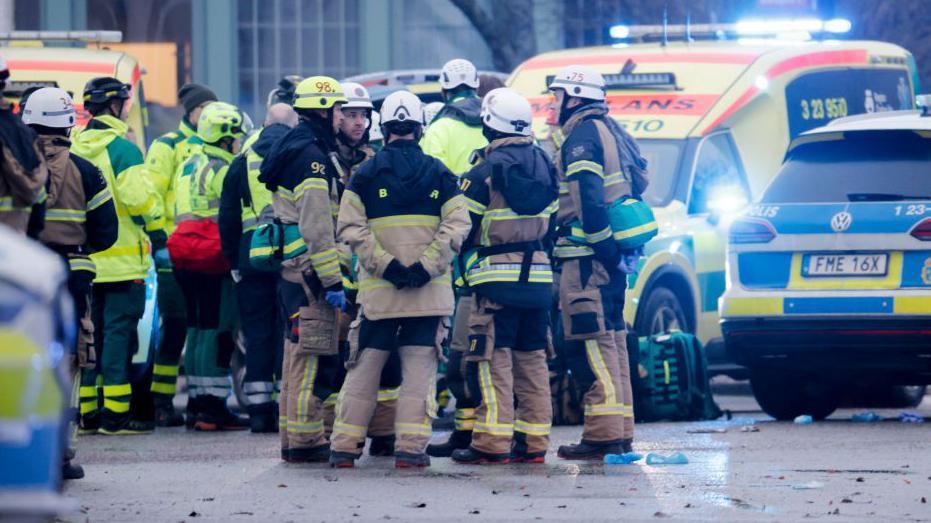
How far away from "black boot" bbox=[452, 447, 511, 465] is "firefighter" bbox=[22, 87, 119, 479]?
6.01ft

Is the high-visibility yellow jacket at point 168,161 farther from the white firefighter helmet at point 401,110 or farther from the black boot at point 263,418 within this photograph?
the white firefighter helmet at point 401,110

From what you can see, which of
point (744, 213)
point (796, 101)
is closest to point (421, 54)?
point (796, 101)

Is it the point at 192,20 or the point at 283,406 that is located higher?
the point at 192,20

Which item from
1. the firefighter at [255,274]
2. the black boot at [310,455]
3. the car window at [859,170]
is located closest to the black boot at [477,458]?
the black boot at [310,455]

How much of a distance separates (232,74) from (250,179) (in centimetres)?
1270

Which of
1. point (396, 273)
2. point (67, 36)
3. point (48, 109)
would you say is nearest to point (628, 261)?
point (396, 273)

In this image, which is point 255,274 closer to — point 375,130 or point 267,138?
point 267,138

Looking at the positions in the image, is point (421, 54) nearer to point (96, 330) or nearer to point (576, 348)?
point (96, 330)

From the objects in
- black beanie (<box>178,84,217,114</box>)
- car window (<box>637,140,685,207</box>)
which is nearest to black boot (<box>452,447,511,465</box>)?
black beanie (<box>178,84,217,114</box>)

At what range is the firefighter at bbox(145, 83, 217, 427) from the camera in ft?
41.7

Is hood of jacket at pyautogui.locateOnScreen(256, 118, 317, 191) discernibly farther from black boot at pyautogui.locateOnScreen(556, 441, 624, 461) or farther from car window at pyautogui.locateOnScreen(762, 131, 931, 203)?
car window at pyautogui.locateOnScreen(762, 131, 931, 203)

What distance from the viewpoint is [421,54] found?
24266 millimetres

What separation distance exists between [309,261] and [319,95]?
32.3 inches

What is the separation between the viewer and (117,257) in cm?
1177
